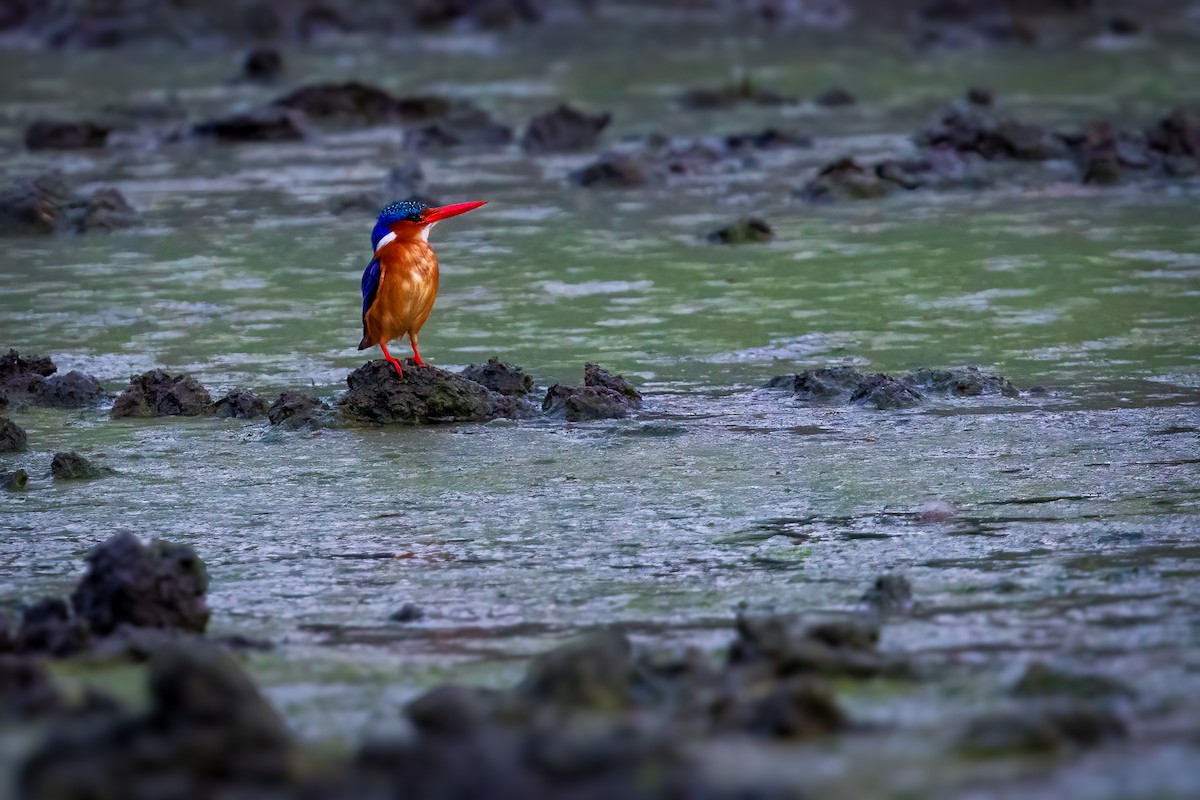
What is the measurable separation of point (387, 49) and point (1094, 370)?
48.5 ft

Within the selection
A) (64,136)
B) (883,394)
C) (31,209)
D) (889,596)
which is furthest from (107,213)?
(889,596)

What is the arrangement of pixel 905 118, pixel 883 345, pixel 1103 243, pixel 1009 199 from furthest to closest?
pixel 905 118 → pixel 1009 199 → pixel 1103 243 → pixel 883 345

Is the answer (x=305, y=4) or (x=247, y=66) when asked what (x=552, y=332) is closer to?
(x=247, y=66)

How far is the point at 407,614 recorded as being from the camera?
14.1 feet

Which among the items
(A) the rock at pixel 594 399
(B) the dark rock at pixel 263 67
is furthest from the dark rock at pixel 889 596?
(B) the dark rock at pixel 263 67

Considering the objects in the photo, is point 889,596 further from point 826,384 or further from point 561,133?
point 561,133

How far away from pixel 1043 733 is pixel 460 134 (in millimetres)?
11182

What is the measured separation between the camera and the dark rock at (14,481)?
218 inches

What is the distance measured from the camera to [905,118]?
14.5 meters

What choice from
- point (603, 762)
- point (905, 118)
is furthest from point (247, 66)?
point (603, 762)

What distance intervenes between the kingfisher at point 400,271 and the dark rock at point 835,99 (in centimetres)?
933

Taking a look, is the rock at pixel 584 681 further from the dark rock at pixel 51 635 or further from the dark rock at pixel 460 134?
the dark rock at pixel 460 134

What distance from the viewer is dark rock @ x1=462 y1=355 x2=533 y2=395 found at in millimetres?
6664

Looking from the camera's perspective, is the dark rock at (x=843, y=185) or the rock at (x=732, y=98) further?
the rock at (x=732, y=98)
